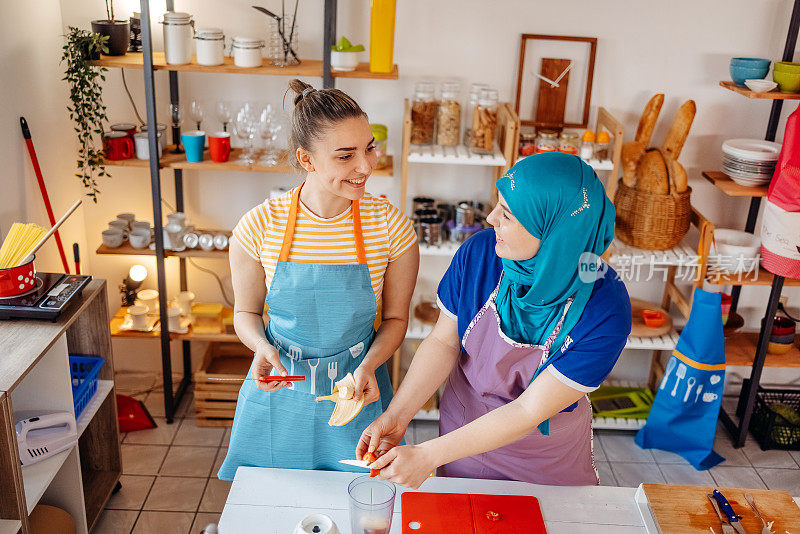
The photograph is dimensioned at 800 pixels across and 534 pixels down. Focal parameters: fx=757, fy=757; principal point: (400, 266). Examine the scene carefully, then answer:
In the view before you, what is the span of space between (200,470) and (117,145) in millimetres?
1396

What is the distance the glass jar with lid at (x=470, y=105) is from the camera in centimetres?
320

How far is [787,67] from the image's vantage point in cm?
299

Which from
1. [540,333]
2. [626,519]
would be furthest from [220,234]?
[626,519]

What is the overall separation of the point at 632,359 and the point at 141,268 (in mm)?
2468

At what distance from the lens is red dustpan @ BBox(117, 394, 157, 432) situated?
11.2ft

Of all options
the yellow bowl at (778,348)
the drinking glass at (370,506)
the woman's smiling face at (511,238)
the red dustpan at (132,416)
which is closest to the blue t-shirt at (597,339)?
the woman's smiling face at (511,238)

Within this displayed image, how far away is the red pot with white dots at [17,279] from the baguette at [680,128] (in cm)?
249

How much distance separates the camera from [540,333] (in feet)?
5.79

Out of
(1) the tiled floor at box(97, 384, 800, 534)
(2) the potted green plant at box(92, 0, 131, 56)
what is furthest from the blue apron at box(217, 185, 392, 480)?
(2) the potted green plant at box(92, 0, 131, 56)

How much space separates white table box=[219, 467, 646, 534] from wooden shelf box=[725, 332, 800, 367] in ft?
6.18

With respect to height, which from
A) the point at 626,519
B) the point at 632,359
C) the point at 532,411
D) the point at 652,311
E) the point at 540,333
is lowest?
the point at 632,359

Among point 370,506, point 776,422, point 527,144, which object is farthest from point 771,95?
point 370,506

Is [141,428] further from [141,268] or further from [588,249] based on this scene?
[588,249]

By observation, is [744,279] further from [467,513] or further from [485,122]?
[467,513]
